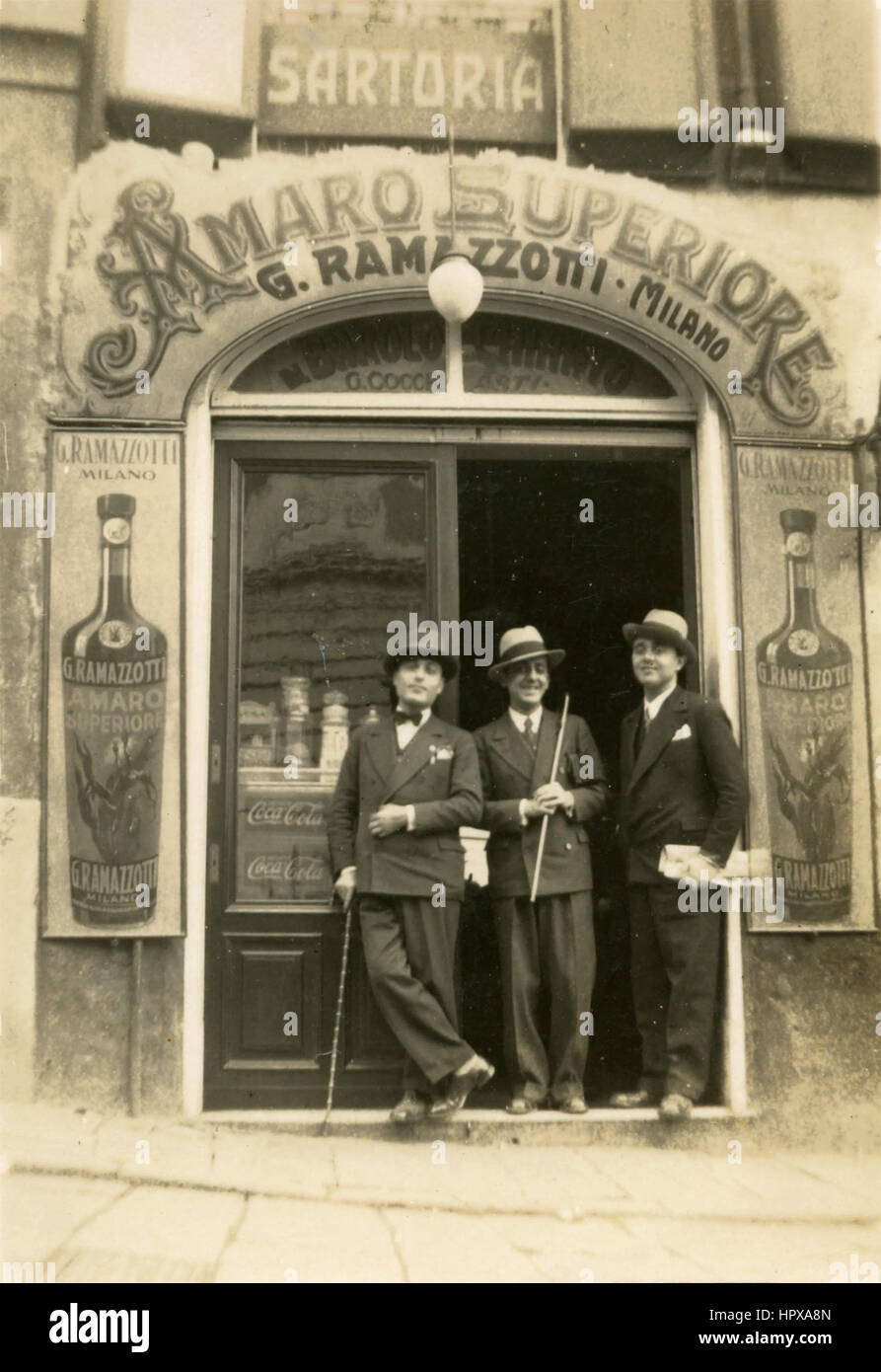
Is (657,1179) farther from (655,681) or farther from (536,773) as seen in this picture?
(655,681)

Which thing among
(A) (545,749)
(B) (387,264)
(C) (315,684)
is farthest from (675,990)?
(B) (387,264)

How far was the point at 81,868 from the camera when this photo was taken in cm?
565

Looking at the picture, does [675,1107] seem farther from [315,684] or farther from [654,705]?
[315,684]

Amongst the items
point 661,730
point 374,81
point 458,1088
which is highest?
point 374,81

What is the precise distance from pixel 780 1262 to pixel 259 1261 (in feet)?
5.84

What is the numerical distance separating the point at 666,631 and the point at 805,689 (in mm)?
699

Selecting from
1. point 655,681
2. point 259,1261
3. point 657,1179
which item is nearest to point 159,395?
point 655,681

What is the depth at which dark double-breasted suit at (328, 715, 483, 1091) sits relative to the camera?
5.48 metres

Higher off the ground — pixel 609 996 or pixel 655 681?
pixel 655 681

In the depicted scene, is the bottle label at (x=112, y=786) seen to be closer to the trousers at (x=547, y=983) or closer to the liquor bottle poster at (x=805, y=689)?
the trousers at (x=547, y=983)

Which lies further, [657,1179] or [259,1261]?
[657,1179]

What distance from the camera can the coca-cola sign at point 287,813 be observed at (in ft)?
19.7

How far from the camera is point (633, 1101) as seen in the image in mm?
5773

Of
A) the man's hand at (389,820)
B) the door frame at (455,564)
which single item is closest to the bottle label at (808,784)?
the door frame at (455,564)
